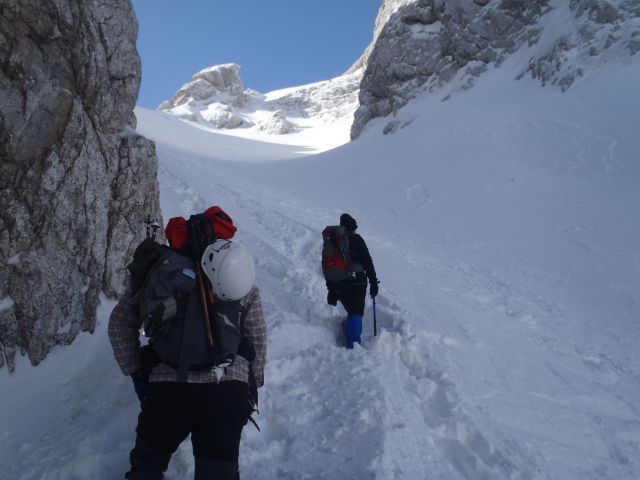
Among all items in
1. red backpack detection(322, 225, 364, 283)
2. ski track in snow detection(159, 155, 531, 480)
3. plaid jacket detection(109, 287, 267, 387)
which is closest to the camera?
plaid jacket detection(109, 287, 267, 387)

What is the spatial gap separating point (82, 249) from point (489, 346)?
5.14 meters

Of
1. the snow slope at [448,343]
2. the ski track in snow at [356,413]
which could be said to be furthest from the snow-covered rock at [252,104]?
the ski track in snow at [356,413]

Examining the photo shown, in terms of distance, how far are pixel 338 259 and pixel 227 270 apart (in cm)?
317

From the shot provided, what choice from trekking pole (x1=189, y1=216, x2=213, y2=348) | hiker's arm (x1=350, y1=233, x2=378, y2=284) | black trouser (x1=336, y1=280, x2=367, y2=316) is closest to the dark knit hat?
hiker's arm (x1=350, y1=233, x2=378, y2=284)

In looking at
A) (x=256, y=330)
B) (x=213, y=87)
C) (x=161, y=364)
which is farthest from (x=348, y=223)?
(x=213, y=87)

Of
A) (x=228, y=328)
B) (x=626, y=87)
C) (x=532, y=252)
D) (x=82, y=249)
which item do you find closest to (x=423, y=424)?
(x=228, y=328)

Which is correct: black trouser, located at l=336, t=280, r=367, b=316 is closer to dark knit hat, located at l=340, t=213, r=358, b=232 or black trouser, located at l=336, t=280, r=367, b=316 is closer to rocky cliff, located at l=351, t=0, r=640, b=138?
dark knit hat, located at l=340, t=213, r=358, b=232

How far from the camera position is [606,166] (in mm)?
12461

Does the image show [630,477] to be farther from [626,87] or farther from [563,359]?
[626,87]

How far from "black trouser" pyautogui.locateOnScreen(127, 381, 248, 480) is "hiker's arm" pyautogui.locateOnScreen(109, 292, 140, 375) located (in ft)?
1.22

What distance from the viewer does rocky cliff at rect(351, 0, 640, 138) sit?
60.1 feet

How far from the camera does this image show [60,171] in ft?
15.8

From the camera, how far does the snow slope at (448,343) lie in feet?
11.8

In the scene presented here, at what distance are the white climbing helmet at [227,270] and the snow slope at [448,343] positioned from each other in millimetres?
1549
